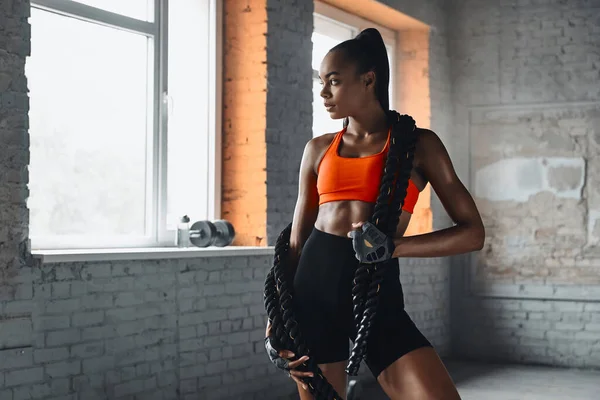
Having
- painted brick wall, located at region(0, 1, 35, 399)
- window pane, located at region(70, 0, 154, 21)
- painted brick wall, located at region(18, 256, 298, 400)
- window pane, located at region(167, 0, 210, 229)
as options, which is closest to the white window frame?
window pane, located at region(167, 0, 210, 229)

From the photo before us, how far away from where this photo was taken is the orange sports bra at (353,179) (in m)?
2.44

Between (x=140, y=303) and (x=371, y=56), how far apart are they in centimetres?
225

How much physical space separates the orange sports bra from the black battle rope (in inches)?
→ 2.2

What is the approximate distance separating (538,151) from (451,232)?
5158 millimetres

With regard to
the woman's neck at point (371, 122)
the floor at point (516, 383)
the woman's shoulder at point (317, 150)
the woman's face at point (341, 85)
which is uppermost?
the woman's face at point (341, 85)

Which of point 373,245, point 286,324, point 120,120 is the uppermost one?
point 120,120

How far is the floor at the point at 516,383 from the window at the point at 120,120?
1827 mm

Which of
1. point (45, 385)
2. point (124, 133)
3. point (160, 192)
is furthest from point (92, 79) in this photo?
point (45, 385)

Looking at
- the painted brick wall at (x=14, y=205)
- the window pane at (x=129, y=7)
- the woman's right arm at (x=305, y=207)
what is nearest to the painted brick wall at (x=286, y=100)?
the window pane at (x=129, y=7)

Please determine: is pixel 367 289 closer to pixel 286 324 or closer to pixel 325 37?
pixel 286 324

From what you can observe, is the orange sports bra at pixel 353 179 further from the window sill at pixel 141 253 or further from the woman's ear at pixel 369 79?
the window sill at pixel 141 253

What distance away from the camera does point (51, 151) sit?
4.30 metres

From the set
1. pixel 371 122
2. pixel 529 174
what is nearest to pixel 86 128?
pixel 371 122

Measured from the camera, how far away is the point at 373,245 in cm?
230
